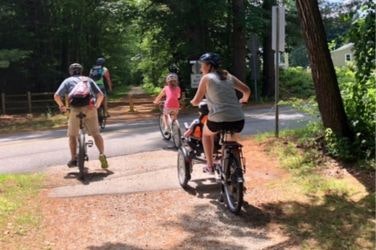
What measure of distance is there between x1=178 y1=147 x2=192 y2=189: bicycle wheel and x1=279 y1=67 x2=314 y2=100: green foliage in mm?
21721

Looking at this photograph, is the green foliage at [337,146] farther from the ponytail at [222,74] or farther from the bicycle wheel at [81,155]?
the bicycle wheel at [81,155]

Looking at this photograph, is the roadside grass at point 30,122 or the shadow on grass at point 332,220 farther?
the roadside grass at point 30,122

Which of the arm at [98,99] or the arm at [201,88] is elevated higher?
the arm at [201,88]

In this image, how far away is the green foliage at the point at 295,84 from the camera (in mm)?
30781

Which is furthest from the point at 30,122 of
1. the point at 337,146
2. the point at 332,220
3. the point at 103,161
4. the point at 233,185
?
the point at 332,220

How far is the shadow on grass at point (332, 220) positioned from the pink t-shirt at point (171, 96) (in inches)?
187

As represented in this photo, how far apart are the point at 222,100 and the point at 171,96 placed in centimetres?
463

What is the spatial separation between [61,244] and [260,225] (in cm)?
218

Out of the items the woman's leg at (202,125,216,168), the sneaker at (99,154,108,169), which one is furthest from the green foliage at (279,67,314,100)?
the woman's leg at (202,125,216,168)

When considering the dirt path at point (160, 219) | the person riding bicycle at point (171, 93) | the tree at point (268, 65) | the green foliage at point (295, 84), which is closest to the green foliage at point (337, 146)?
the dirt path at point (160, 219)

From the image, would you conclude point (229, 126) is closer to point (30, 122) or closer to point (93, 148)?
point (93, 148)

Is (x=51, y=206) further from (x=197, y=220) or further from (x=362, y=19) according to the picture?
(x=362, y=19)

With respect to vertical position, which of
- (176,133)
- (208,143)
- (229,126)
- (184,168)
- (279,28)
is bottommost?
(184,168)

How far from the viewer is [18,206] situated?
7.59 meters
